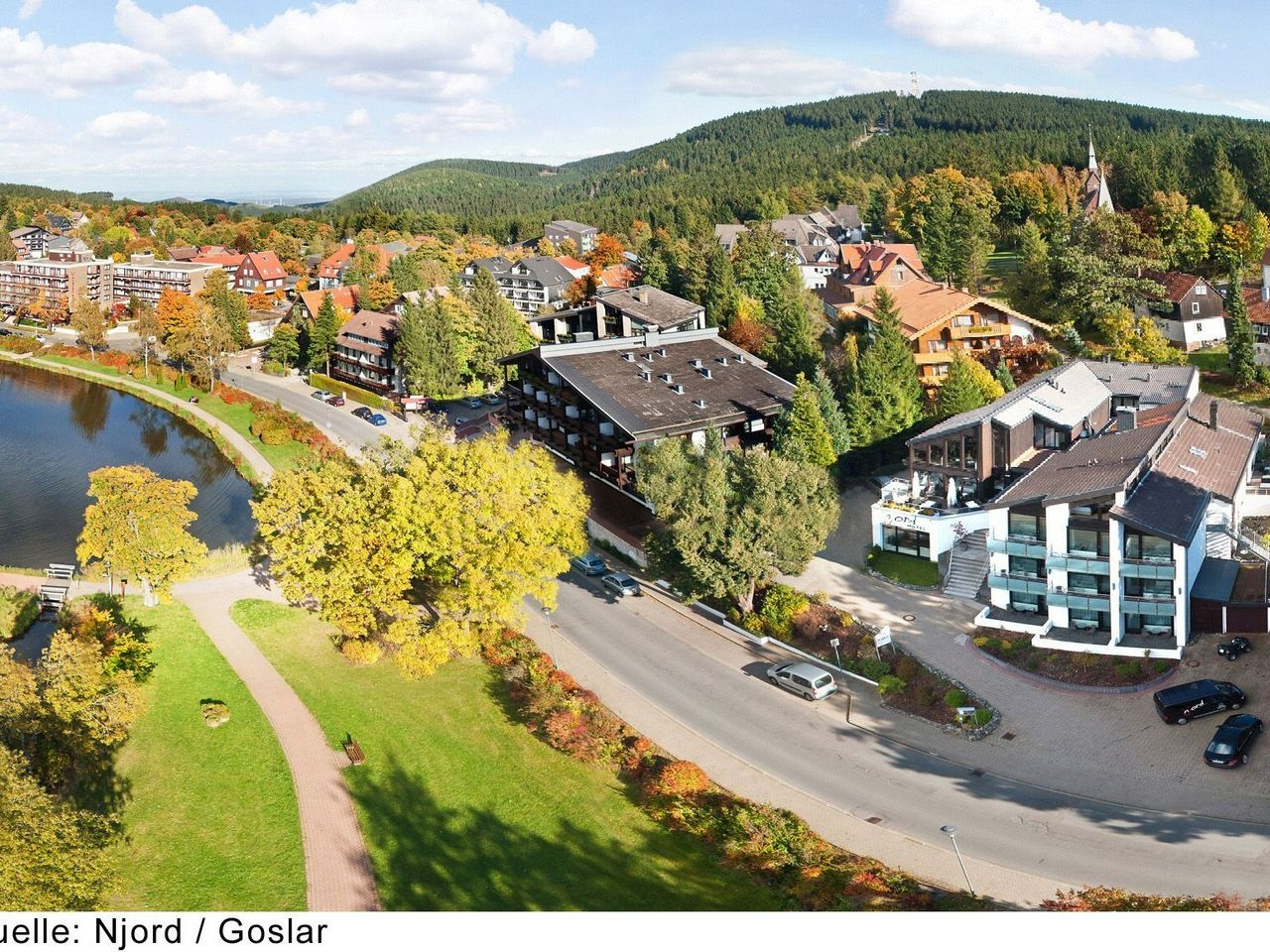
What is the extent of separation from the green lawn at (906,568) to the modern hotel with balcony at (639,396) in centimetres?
1028

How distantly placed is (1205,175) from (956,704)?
8010cm

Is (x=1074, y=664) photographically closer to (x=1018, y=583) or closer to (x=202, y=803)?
(x=1018, y=583)

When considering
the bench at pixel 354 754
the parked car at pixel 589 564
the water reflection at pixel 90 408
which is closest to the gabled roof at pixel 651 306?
the parked car at pixel 589 564

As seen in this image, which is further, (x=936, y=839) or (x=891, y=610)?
(x=891, y=610)

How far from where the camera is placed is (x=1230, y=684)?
31703 millimetres

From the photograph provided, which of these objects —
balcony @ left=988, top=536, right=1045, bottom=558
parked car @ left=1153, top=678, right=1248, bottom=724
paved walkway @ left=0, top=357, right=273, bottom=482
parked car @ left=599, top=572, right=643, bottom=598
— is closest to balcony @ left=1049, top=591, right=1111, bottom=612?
balcony @ left=988, top=536, right=1045, bottom=558

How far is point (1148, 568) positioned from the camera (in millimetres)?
33656

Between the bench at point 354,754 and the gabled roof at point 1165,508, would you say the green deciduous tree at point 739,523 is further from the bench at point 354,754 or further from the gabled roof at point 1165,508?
the bench at point 354,754

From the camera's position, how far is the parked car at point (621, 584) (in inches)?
1726

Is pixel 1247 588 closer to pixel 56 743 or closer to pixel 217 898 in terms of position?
pixel 217 898

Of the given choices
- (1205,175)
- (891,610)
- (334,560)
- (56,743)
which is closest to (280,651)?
(334,560)

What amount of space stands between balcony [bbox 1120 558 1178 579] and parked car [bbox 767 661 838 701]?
1013 centimetres

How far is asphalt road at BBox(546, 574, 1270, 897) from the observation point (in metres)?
25.3

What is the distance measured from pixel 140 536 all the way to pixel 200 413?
147 feet
